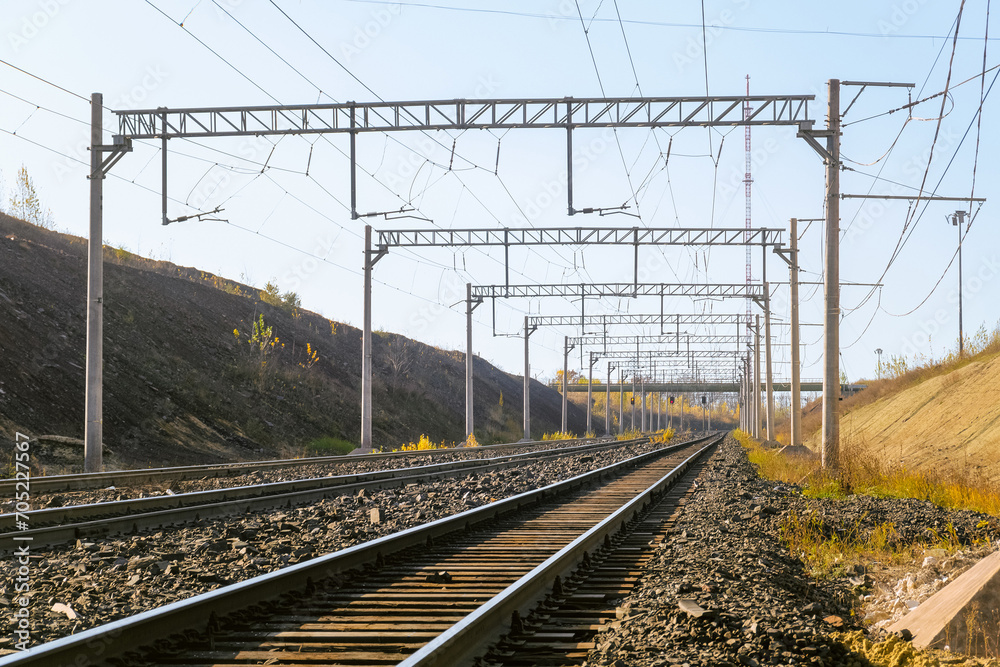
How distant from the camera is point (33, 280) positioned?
3491 centimetres

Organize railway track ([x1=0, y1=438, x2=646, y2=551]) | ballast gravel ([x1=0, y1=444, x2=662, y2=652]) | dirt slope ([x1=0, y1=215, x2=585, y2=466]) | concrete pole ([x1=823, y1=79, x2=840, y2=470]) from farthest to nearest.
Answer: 1. dirt slope ([x1=0, y1=215, x2=585, y2=466])
2. concrete pole ([x1=823, y1=79, x2=840, y2=470])
3. railway track ([x1=0, y1=438, x2=646, y2=551])
4. ballast gravel ([x1=0, y1=444, x2=662, y2=652])

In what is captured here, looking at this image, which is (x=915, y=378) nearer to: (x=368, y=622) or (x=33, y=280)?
(x=33, y=280)

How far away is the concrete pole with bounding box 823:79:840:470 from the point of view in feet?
58.4

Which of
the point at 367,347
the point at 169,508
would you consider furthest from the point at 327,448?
the point at 169,508

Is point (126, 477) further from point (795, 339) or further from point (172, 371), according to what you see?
point (795, 339)

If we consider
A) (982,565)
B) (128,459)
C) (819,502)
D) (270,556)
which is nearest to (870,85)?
(819,502)

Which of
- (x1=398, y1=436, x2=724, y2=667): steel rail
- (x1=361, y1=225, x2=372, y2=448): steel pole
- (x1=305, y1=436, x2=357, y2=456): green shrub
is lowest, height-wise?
(x1=305, y1=436, x2=357, y2=456): green shrub

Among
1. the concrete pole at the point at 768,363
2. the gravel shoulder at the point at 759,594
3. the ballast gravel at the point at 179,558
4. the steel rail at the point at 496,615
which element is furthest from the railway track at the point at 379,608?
the concrete pole at the point at 768,363

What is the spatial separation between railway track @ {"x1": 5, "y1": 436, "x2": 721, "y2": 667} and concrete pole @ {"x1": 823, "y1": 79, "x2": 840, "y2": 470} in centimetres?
926

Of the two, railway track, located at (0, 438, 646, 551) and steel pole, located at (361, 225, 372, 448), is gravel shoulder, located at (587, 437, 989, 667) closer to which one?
railway track, located at (0, 438, 646, 551)

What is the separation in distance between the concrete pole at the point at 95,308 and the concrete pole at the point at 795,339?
22.0m

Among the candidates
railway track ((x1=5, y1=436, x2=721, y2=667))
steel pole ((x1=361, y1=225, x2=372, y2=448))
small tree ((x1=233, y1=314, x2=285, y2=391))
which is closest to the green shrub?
steel pole ((x1=361, y1=225, x2=372, y2=448))

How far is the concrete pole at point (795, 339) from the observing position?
99.7ft
